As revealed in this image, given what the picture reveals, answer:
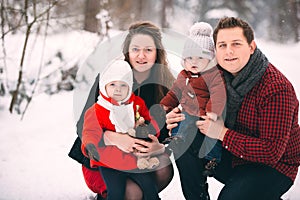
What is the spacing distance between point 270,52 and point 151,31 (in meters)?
3.62

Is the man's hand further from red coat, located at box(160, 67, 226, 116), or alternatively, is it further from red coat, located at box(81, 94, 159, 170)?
red coat, located at box(160, 67, 226, 116)

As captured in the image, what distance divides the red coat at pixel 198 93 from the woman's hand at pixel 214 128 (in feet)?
0.14

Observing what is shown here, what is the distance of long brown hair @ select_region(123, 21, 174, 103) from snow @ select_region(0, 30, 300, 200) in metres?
0.23

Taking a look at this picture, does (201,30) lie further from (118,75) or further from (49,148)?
(49,148)

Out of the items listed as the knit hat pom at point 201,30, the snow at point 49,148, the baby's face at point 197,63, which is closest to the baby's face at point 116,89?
the baby's face at point 197,63

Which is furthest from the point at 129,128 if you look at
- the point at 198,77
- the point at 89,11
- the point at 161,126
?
the point at 89,11

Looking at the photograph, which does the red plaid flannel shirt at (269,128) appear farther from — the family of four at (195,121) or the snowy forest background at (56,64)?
the snowy forest background at (56,64)

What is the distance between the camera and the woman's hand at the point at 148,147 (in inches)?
70.6

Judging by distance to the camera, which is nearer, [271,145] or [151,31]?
[271,145]

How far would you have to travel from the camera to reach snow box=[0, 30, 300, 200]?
233cm

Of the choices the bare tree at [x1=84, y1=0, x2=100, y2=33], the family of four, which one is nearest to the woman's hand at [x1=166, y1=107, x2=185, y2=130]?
the family of four

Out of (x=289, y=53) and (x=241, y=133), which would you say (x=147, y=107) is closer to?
(x=241, y=133)

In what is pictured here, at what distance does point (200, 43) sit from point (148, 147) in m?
0.58

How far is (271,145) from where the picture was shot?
5.11ft
